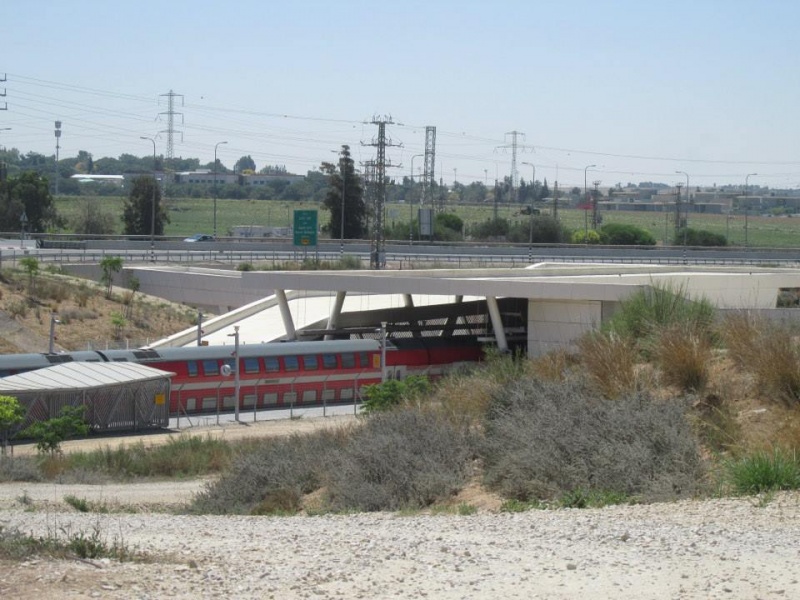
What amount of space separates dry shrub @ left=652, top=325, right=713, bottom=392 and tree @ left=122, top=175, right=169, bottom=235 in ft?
290

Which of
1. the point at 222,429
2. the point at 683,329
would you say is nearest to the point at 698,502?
the point at 683,329

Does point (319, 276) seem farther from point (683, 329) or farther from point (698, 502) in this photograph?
point (698, 502)

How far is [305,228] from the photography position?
71375mm

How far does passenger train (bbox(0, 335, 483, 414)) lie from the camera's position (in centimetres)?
3681

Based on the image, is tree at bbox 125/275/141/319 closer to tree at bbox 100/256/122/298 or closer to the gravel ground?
tree at bbox 100/256/122/298

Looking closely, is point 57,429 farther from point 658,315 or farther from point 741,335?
point 741,335

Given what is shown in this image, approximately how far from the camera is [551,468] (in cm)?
1414

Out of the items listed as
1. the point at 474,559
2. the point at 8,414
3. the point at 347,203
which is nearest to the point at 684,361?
the point at 474,559

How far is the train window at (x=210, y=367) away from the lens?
37.6 m

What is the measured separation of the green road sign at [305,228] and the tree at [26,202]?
39565mm

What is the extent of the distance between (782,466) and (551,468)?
2.86 meters

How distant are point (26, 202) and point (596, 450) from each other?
99051 millimetres

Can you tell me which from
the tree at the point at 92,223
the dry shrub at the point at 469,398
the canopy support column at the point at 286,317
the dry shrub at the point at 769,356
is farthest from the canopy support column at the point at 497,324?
the tree at the point at 92,223

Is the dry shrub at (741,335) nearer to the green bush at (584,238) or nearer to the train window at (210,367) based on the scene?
the train window at (210,367)
